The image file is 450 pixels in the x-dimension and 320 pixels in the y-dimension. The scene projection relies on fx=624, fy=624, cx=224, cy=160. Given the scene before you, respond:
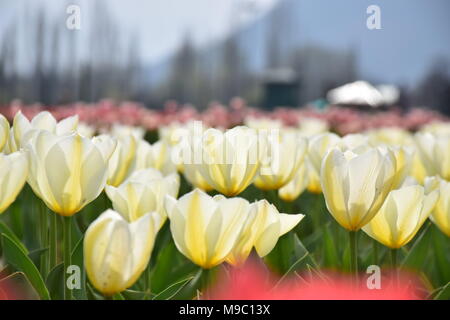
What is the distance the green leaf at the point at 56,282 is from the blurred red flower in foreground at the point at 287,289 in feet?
0.68

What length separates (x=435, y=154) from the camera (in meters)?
1.42

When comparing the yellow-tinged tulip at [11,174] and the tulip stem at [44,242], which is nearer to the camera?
the yellow-tinged tulip at [11,174]

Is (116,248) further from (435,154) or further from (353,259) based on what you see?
(435,154)

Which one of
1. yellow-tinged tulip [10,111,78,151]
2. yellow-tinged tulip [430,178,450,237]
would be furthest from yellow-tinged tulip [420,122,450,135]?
yellow-tinged tulip [10,111,78,151]

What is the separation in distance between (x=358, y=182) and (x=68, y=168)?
38cm

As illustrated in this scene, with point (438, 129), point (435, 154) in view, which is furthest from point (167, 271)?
point (438, 129)

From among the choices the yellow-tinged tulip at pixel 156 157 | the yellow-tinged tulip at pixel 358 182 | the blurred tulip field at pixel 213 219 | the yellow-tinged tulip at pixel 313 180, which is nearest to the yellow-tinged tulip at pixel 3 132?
the blurred tulip field at pixel 213 219

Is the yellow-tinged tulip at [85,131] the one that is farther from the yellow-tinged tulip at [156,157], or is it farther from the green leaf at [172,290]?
the green leaf at [172,290]

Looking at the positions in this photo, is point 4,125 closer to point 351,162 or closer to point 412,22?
point 351,162

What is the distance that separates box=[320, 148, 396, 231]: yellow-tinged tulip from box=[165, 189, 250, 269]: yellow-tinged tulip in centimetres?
14

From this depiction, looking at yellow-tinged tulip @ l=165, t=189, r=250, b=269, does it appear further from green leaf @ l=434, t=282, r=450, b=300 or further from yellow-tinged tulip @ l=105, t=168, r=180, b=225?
green leaf @ l=434, t=282, r=450, b=300

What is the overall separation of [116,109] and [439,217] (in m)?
3.56

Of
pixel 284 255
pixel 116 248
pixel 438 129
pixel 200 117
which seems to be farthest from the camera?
pixel 200 117

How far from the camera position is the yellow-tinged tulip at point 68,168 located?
0.81 meters
